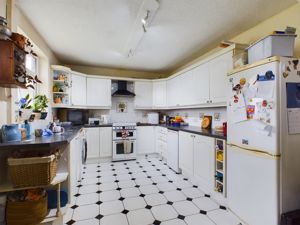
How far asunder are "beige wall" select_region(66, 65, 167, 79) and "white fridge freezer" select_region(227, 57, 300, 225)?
3519 millimetres

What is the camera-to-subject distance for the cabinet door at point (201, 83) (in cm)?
280

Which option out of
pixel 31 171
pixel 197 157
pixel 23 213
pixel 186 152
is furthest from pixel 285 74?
pixel 23 213

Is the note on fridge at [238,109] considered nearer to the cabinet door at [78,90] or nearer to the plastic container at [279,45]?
the plastic container at [279,45]

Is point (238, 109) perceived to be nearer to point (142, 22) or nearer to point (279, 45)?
point (279, 45)

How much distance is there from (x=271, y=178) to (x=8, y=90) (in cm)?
269

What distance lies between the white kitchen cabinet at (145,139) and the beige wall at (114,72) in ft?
5.56

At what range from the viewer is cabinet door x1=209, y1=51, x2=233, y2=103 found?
233 centimetres

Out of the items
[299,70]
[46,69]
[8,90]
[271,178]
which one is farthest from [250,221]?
[46,69]

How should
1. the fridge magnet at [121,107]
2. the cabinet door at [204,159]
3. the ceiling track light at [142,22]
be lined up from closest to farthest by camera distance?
1. the ceiling track light at [142,22]
2. the cabinet door at [204,159]
3. the fridge magnet at [121,107]

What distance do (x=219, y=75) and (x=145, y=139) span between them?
244 centimetres

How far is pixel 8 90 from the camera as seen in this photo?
5.47ft

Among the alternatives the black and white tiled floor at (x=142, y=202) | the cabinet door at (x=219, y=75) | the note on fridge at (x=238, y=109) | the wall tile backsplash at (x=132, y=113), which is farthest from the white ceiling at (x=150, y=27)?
the black and white tiled floor at (x=142, y=202)

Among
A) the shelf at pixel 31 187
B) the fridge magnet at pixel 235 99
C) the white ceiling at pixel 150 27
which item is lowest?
the shelf at pixel 31 187

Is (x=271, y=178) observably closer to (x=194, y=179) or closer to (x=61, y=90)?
(x=194, y=179)
